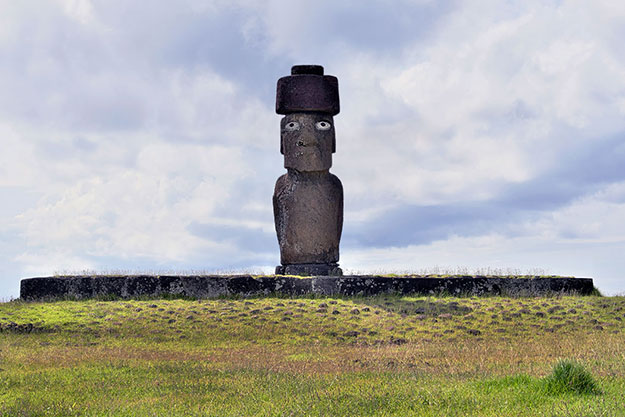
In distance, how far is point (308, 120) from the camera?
2045 cm

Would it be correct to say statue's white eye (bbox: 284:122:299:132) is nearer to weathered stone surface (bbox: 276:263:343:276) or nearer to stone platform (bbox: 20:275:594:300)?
weathered stone surface (bbox: 276:263:343:276)

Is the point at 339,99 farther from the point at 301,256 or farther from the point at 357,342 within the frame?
the point at 357,342

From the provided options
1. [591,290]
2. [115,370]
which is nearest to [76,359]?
[115,370]

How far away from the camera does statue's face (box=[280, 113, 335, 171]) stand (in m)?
20.4

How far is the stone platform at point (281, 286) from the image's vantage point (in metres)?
18.0

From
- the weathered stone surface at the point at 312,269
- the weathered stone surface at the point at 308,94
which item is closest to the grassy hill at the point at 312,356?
the weathered stone surface at the point at 312,269

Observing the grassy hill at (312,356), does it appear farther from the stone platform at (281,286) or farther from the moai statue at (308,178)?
the moai statue at (308,178)

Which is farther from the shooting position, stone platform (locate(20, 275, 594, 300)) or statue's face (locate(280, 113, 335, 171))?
statue's face (locate(280, 113, 335, 171))

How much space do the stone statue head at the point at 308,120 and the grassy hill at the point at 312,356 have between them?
485 cm

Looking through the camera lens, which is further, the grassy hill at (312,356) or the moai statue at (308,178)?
the moai statue at (308,178)

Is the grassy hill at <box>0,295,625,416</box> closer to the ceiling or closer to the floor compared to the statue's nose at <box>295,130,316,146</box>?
closer to the floor

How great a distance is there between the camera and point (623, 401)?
6.84 metres

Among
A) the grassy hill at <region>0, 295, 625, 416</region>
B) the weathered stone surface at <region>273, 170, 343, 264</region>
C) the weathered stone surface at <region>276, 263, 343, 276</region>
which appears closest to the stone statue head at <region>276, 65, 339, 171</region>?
the weathered stone surface at <region>273, 170, 343, 264</region>

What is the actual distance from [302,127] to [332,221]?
3.03 m
